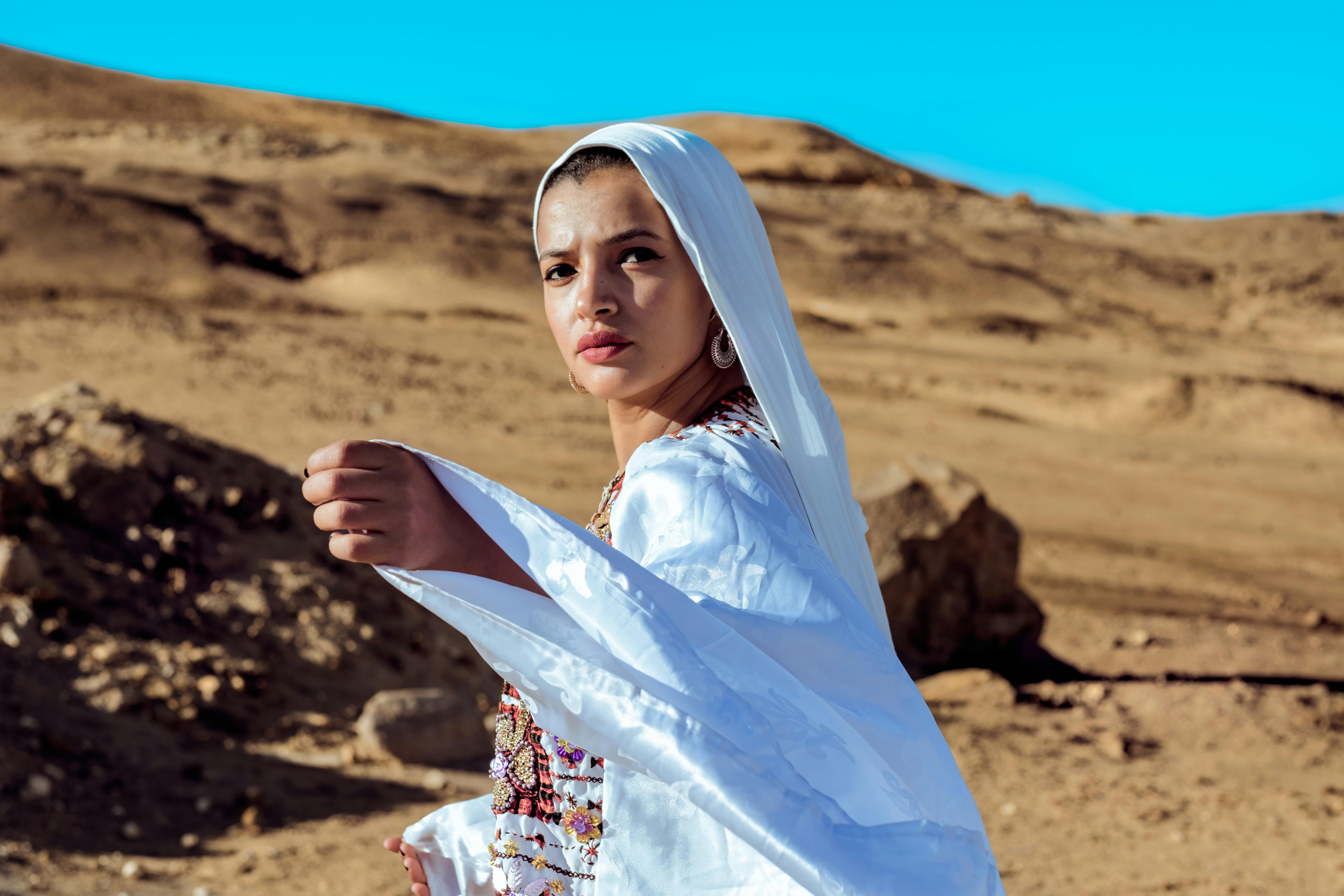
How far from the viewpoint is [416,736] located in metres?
5.77

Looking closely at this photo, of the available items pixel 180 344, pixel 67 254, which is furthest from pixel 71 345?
pixel 67 254

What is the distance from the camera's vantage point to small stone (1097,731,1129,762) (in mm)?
6301

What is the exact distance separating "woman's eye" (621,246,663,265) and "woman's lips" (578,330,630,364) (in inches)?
3.5

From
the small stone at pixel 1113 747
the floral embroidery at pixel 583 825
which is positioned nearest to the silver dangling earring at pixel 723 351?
the floral embroidery at pixel 583 825

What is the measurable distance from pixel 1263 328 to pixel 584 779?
68.5 feet

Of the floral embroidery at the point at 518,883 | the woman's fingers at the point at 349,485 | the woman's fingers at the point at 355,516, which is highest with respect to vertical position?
the woman's fingers at the point at 349,485

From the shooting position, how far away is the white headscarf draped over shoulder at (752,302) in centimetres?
129

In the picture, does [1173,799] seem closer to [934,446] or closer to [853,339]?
[934,446]

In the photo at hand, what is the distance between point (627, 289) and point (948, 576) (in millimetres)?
6937

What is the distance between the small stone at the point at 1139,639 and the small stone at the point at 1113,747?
2.15m

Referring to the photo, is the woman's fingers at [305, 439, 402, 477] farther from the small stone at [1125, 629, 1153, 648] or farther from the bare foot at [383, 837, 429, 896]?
the small stone at [1125, 629, 1153, 648]

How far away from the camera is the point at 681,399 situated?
4.52ft

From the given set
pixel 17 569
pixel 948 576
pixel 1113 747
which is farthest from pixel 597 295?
pixel 948 576

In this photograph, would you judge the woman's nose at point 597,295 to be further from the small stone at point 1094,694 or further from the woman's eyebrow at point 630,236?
the small stone at point 1094,694
